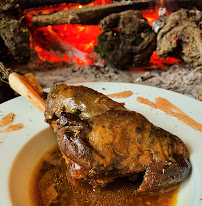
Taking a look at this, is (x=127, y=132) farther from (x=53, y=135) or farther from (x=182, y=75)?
(x=182, y=75)

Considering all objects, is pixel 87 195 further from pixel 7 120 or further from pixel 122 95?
pixel 122 95

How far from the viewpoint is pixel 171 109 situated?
2.53 metres

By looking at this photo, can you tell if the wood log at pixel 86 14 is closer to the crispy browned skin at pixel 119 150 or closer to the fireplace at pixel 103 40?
the fireplace at pixel 103 40

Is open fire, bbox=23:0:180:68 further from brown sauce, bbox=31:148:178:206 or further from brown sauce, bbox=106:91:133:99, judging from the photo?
brown sauce, bbox=31:148:178:206

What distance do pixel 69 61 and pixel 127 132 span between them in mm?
3606

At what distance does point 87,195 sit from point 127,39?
290 centimetres

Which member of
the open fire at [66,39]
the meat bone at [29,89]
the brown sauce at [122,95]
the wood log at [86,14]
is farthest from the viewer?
the open fire at [66,39]

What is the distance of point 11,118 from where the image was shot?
2471 millimetres

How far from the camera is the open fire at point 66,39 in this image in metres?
5.04

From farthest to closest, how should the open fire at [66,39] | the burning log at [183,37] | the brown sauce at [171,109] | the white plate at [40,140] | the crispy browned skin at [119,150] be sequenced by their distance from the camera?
the open fire at [66,39], the burning log at [183,37], the brown sauce at [171,109], the white plate at [40,140], the crispy browned skin at [119,150]

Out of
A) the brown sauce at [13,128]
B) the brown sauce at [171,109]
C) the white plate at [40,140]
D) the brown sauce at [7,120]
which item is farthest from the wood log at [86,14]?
the brown sauce at [13,128]

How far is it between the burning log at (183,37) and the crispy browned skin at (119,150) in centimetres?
247

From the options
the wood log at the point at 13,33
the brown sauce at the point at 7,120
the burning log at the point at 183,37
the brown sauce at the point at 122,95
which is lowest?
the burning log at the point at 183,37

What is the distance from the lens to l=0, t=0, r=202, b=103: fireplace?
13.7 feet
